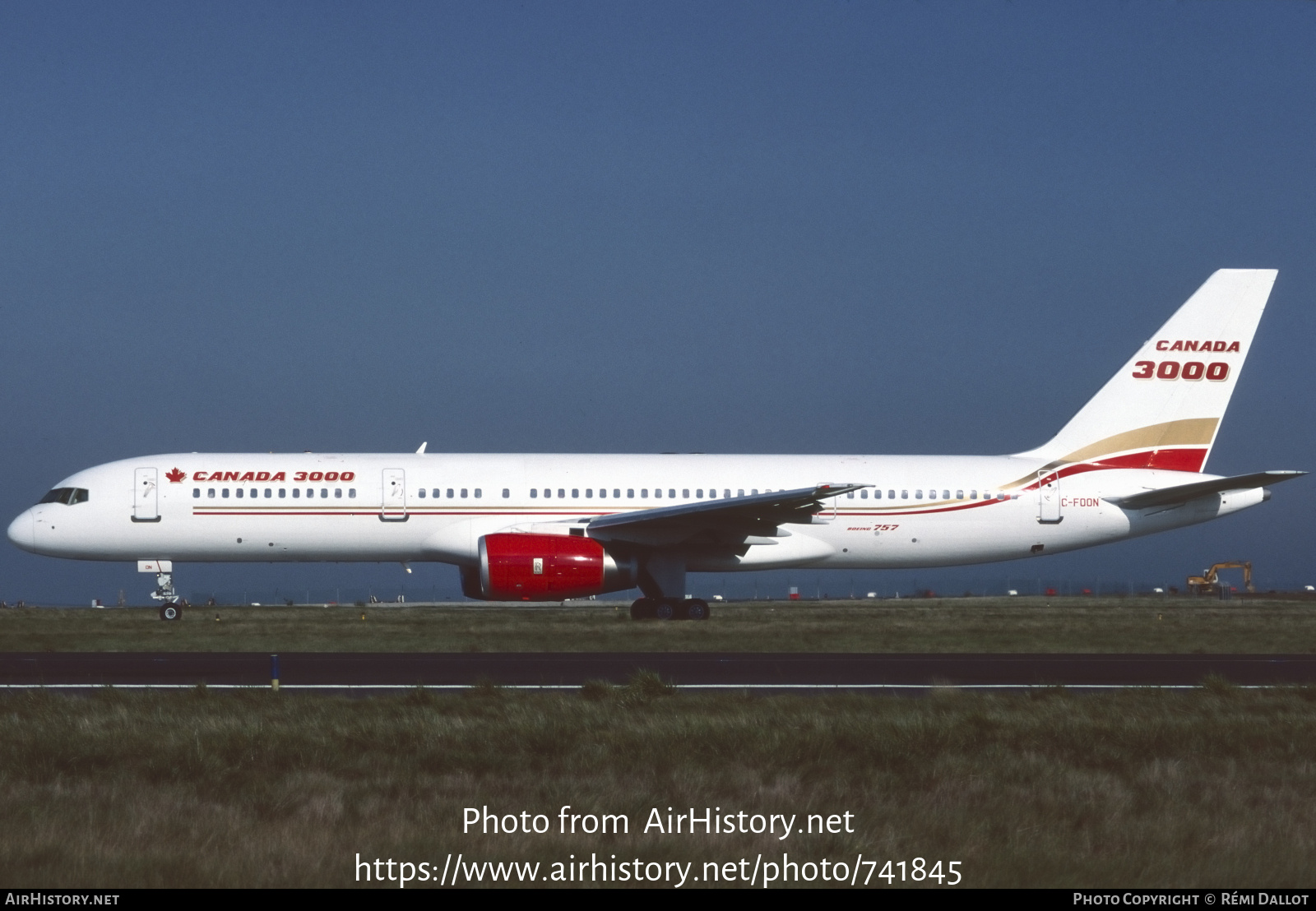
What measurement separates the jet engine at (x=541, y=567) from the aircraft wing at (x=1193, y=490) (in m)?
12.1

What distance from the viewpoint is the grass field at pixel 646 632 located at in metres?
24.1

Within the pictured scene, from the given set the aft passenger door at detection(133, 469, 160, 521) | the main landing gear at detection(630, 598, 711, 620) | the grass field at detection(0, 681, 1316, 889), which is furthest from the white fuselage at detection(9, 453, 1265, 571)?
the grass field at detection(0, 681, 1316, 889)

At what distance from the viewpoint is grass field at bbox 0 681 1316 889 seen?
27.8 ft

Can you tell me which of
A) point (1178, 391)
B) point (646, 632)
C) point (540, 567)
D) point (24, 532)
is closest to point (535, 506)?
point (540, 567)

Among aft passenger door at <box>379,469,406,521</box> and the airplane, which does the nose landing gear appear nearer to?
the airplane

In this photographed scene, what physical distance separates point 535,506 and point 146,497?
327 inches

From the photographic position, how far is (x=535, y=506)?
3103cm

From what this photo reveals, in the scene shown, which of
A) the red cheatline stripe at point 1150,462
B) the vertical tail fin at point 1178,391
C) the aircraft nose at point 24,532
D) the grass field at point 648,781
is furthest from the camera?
the vertical tail fin at point 1178,391

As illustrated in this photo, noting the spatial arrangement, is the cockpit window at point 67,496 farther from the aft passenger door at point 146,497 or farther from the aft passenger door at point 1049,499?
the aft passenger door at point 1049,499

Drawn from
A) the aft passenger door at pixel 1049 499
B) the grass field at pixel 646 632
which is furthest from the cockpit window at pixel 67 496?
the aft passenger door at pixel 1049 499

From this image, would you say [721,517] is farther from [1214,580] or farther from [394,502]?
[1214,580]

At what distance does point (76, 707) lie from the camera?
1412cm

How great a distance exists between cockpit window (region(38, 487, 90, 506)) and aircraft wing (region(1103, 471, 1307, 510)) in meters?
22.8

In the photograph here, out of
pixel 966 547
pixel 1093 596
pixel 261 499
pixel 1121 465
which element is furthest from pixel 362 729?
pixel 1093 596
